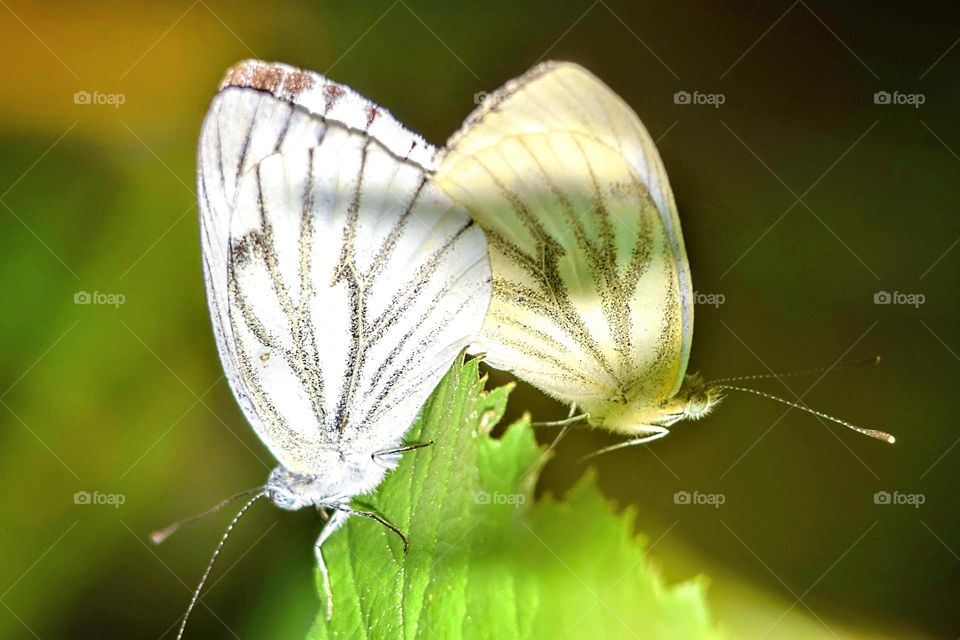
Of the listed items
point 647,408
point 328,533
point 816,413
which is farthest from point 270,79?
point 816,413

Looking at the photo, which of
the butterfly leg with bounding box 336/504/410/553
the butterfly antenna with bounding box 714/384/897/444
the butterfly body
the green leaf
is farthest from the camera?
the butterfly antenna with bounding box 714/384/897/444

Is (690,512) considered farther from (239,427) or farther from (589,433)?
(239,427)

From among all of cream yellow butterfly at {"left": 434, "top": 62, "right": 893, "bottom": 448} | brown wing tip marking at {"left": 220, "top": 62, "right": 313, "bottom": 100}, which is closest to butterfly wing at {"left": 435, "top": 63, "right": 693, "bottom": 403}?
cream yellow butterfly at {"left": 434, "top": 62, "right": 893, "bottom": 448}

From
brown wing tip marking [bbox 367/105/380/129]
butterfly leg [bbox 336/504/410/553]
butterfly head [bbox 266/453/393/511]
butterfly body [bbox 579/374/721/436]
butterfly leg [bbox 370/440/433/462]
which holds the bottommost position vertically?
butterfly leg [bbox 336/504/410/553]

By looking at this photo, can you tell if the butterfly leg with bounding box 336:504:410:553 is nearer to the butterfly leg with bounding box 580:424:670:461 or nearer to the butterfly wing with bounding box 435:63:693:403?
the butterfly wing with bounding box 435:63:693:403

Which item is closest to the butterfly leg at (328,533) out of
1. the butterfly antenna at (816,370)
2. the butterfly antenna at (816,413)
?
the butterfly antenna at (816,413)

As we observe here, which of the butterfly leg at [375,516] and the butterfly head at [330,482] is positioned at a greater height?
the butterfly head at [330,482]

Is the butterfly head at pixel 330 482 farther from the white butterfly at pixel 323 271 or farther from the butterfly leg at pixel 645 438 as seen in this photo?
the butterfly leg at pixel 645 438

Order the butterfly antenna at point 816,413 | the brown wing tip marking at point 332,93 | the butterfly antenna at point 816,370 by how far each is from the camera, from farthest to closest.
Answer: the butterfly antenna at point 816,370, the butterfly antenna at point 816,413, the brown wing tip marking at point 332,93
